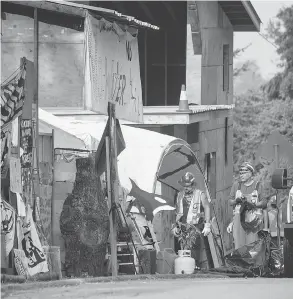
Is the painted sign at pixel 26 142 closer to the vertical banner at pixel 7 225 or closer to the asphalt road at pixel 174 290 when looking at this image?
the vertical banner at pixel 7 225

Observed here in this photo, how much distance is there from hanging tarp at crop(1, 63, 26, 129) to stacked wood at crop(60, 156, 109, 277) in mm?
2769

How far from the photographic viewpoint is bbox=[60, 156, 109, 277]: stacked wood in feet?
59.1

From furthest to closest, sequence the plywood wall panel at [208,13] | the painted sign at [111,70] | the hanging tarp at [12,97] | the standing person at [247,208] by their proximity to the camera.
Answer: the plywood wall panel at [208,13] → the painted sign at [111,70] → the standing person at [247,208] → the hanging tarp at [12,97]

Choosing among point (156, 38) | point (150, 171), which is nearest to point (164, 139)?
point (150, 171)

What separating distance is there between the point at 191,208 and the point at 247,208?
35.8 inches

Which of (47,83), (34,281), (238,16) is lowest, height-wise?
(34,281)

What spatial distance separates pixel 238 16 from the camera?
34875 millimetres

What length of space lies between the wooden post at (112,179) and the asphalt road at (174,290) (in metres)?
1.24

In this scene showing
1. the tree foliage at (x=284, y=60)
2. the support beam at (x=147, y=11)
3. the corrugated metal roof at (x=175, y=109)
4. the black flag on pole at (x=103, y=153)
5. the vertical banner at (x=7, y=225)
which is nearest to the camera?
the vertical banner at (x=7, y=225)

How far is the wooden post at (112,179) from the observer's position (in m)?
17.7

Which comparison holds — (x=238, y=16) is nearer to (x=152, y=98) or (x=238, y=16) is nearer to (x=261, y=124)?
(x=152, y=98)

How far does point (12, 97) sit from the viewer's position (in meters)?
15.5

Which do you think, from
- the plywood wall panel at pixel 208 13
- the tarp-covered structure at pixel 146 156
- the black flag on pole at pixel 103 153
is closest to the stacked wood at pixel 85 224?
the black flag on pole at pixel 103 153

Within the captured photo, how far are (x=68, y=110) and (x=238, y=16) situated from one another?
1419 cm
